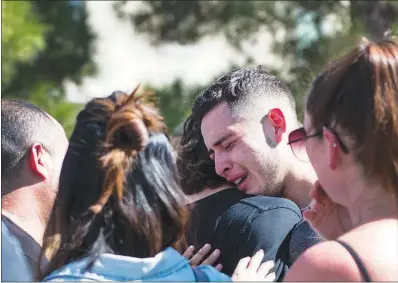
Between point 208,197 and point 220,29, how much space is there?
8939mm

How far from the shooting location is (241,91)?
10.3 feet

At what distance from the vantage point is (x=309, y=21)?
11.4 metres

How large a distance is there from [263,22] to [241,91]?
8.48 metres

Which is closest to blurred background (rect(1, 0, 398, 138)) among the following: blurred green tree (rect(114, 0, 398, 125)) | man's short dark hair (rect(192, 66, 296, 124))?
blurred green tree (rect(114, 0, 398, 125))

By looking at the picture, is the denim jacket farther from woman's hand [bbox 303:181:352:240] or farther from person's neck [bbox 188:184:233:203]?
person's neck [bbox 188:184:233:203]

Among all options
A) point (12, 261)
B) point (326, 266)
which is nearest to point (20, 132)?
point (12, 261)

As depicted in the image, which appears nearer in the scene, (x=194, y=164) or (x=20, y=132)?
(x=20, y=132)

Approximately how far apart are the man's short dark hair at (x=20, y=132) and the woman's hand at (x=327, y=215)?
0.98 metres

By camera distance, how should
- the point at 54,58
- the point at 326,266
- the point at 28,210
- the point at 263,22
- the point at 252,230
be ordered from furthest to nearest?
the point at 54,58 < the point at 263,22 < the point at 28,210 < the point at 252,230 < the point at 326,266

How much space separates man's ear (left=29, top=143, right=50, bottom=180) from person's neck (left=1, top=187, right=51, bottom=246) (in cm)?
6

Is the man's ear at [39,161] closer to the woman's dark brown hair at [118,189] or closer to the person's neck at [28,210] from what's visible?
the person's neck at [28,210]

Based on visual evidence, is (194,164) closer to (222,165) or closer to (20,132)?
(222,165)

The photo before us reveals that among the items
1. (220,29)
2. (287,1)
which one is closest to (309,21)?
(287,1)

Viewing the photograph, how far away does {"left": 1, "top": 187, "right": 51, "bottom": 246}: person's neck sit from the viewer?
2711 millimetres
